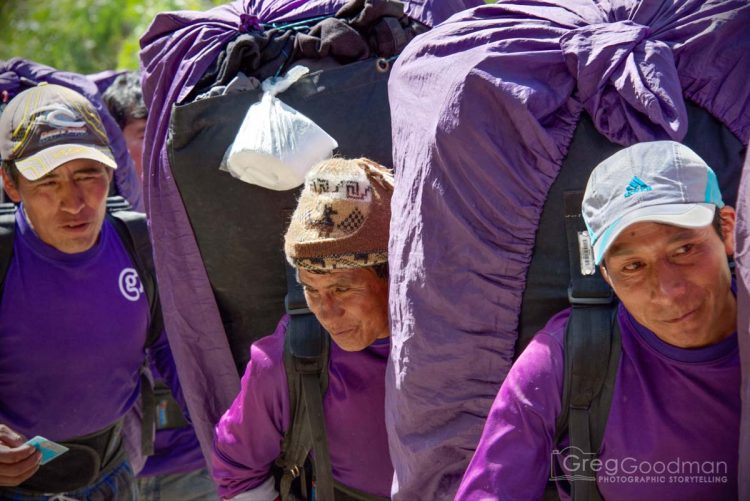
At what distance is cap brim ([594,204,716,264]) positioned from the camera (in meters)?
1.95

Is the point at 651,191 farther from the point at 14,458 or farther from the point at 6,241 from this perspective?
the point at 6,241

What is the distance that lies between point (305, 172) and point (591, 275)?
940 mm

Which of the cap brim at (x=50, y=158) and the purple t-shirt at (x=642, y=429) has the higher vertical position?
the cap brim at (x=50, y=158)

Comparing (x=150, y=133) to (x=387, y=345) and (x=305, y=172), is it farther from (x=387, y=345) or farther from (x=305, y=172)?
(x=387, y=345)

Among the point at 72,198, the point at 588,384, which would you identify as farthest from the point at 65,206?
the point at 588,384

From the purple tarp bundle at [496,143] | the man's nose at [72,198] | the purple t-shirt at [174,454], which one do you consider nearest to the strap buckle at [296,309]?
the purple tarp bundle at [496,143]

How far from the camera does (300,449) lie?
9.28ft

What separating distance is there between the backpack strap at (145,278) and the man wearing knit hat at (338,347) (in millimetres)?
1007

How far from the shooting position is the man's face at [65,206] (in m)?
3.60

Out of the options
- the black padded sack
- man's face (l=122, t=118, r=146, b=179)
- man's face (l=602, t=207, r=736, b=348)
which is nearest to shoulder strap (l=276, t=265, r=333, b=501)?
the black padded sack

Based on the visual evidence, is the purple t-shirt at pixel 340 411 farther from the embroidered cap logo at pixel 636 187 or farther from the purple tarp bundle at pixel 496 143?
the embroidered cap logo at pixel 636 187

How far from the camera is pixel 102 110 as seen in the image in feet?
15.4

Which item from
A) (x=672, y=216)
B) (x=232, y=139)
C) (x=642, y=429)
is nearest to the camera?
(x=672, y=216)

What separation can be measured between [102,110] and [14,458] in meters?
1.95
